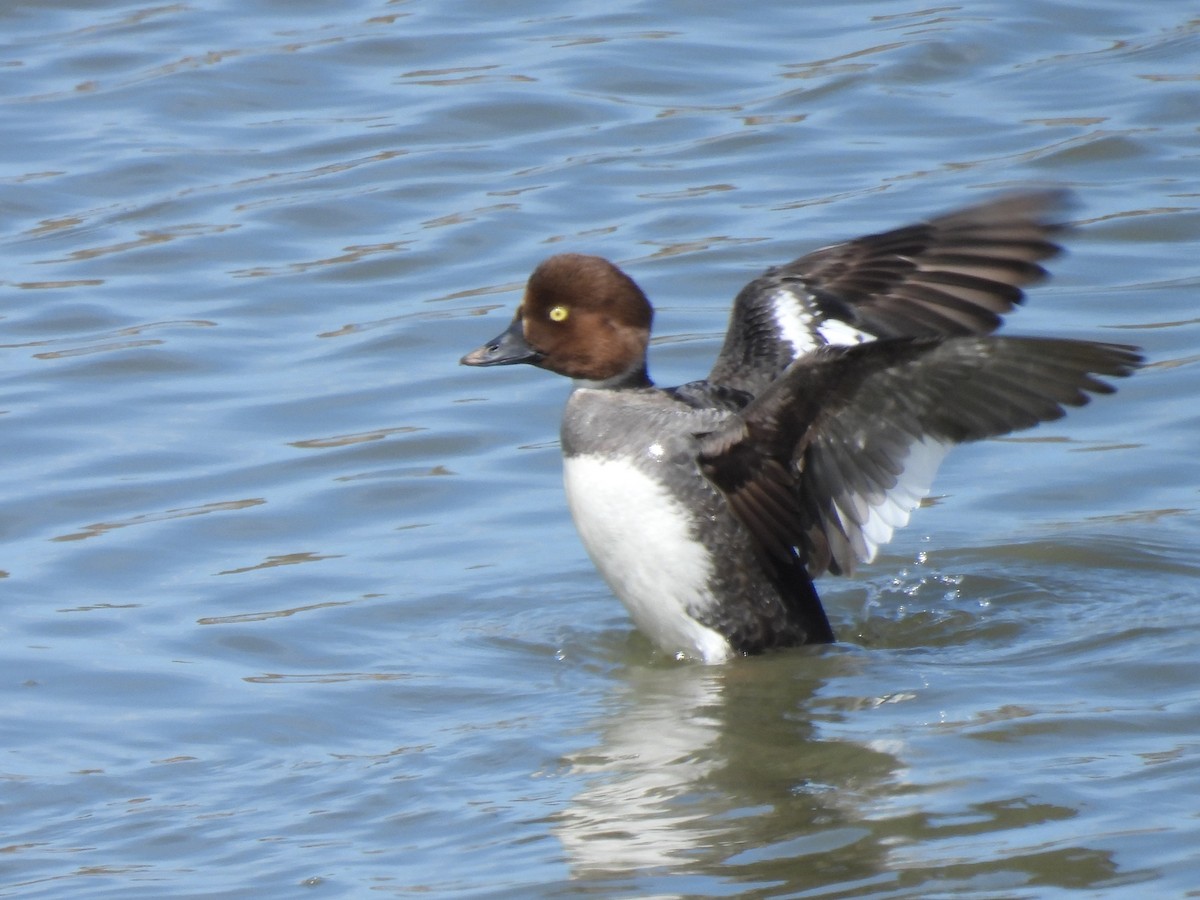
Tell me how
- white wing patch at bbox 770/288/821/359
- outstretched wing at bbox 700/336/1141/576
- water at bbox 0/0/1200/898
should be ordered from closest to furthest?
water at bbox 0/0/1200/898, outstretched wing at bbox 700/336/1141/576, white wing patch at bbox 770/288/821/359

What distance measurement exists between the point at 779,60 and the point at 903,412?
7.08m

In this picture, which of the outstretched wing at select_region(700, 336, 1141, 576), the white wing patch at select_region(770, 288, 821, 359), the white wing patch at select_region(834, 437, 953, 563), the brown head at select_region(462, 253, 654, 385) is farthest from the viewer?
the white wing patch at select_region(770, 288, 821, 359)

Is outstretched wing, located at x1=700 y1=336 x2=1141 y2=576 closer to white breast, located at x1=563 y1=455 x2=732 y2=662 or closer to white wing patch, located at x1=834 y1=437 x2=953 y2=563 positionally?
white wing patch, located at x1=834 y1=437 x2=953 y2=563

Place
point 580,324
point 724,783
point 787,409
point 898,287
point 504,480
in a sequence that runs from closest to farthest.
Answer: point 724,783
point 787,409
point 580,324
point 898,287
point 504,480

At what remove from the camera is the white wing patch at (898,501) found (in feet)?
18.4

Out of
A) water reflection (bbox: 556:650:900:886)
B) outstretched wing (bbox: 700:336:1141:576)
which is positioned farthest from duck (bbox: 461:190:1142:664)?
water reflection (bbox: 556:650:900:886)

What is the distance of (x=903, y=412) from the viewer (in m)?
5.46

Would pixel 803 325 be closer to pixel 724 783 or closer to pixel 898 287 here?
pixel 898 287

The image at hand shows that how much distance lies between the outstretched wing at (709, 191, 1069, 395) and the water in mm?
822

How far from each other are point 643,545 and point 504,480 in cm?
176

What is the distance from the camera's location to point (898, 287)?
648 cm

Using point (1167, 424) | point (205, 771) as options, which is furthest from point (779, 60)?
point (205, 771)

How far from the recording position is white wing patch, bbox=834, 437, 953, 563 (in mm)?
5598

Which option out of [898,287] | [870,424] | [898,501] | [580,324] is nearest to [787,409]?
[870,424]
